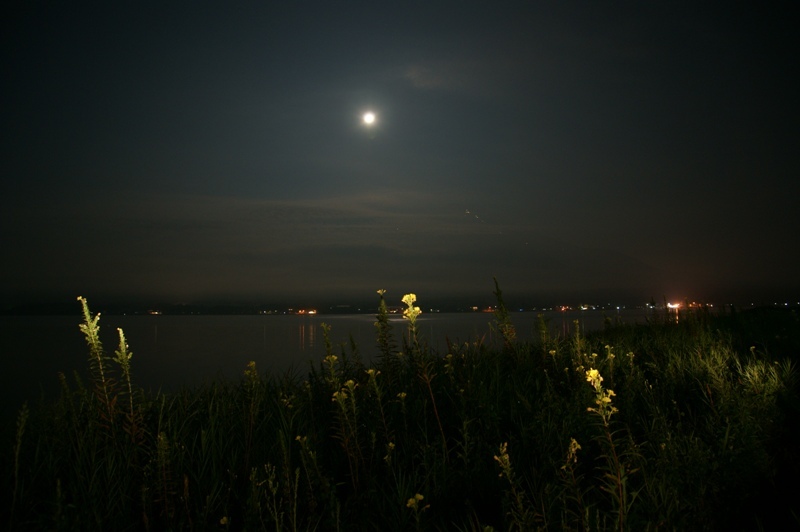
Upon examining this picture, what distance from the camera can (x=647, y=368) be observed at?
6.28m

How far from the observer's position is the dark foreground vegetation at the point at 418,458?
9.29ft

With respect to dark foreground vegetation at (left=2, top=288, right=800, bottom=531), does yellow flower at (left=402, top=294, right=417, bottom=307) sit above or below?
above

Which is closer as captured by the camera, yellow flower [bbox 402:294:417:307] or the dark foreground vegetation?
the dark foreground vegetation

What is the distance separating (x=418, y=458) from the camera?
395 cm

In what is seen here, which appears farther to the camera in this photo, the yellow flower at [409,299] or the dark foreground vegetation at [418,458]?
the yellow flower at [409,299]

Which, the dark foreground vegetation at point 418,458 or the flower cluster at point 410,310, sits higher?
the flower cluster at point 410,310

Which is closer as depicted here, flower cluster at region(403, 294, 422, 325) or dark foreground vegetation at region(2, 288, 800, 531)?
dark foreground vegetation at region(2, 288, 800, 531)

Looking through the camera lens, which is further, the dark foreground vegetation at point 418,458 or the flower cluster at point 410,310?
the flower cluster at point 410,310

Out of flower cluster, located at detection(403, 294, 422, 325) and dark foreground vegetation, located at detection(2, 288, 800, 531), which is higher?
flower cluster, located at detection(403, 294, 422, 325)

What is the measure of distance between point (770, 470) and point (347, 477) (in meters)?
2.96

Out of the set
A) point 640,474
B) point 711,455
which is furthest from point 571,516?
point 711,455

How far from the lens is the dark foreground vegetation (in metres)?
2.83

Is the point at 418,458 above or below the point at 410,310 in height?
below

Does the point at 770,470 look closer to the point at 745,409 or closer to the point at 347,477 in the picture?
the point at 745,409
